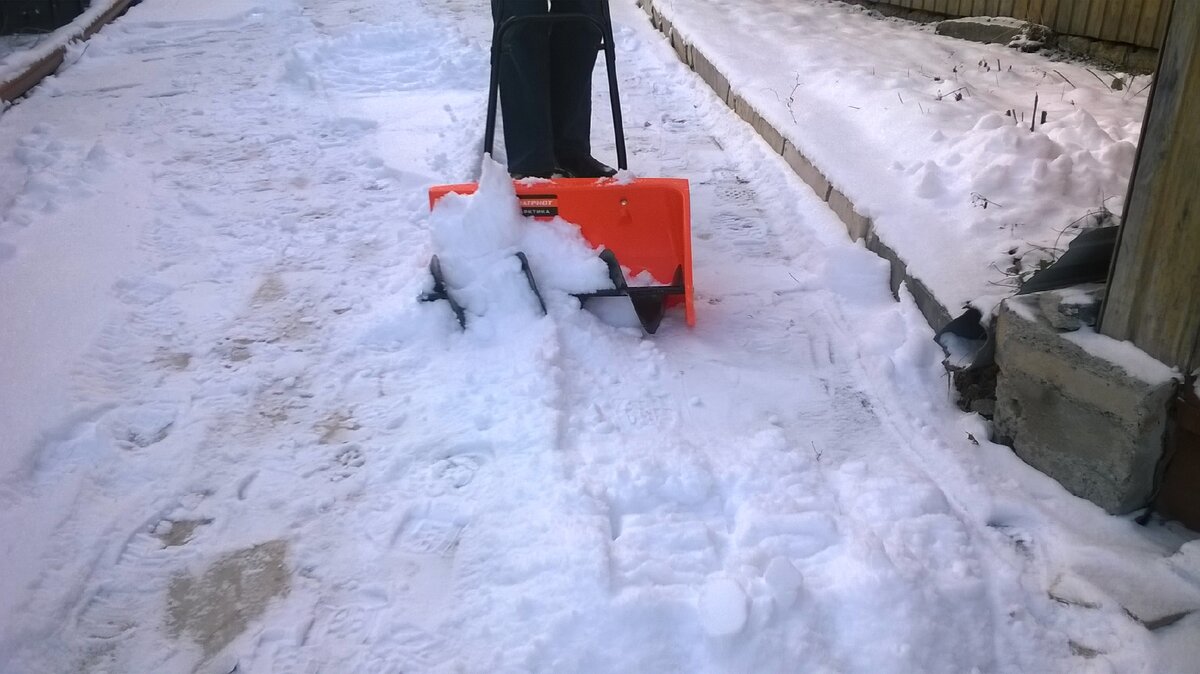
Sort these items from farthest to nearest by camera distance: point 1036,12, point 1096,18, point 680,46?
point 680,46, point 1036,12, point 1096,18

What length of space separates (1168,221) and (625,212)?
162 cm

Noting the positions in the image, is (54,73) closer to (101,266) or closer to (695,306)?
(101,266)

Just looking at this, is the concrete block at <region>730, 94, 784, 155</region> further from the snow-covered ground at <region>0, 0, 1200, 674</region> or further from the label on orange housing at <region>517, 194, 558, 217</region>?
the label on orange housing at <region>517, 194, 558, 217</region>

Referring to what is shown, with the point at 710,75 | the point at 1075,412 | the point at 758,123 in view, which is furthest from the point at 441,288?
the point at 710,75

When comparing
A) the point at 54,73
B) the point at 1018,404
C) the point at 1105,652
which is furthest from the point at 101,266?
the point at 54,73

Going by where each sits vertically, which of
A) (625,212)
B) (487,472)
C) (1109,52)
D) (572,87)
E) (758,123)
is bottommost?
(487,472)

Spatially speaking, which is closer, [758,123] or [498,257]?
[498,257]

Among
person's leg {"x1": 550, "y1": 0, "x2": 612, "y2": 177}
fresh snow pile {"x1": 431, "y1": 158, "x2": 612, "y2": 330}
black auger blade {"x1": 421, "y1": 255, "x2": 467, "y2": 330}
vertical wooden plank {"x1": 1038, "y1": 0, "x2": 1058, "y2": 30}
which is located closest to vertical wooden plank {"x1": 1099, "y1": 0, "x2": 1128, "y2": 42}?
vertical wooden plank {"x1": 1038, "y1": 0, "x2": 1058, "y2": 30}

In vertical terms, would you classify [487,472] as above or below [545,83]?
below

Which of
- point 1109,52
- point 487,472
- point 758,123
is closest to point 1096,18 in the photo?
point 1109,52

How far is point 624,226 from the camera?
3.23 m

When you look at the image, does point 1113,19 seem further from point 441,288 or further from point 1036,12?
point 441,288

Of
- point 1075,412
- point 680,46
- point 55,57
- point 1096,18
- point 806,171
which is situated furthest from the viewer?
point 680,46

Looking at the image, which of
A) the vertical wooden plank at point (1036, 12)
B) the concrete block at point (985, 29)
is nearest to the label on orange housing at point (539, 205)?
the concrete block at point (985, 29)
